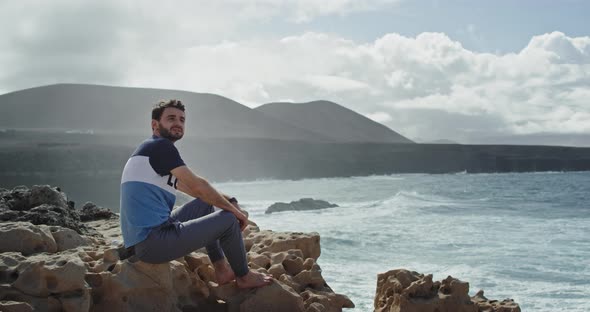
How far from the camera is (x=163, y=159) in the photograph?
13.0ft

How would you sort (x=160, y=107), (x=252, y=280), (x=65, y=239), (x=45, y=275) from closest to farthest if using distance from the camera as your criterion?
(x=45, y=275), (x=160, y=107), (x=252, y=280), (x=65, y=239)

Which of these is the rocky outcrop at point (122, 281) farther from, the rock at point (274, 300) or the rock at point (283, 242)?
the rock at point (283, 242)

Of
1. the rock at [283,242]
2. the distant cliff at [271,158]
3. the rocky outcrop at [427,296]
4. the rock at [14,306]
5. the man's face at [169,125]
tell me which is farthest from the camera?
the distant cliff at [271,158]

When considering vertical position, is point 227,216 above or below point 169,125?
below

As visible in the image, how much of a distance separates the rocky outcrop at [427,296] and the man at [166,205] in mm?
1829

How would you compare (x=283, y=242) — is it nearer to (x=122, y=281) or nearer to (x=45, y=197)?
(x=122, y=281)

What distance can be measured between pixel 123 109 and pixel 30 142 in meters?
34.8

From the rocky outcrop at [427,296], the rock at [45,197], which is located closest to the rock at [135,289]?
the rocky outcrop at [427,296]

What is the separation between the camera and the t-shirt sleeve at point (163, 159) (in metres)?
3.95

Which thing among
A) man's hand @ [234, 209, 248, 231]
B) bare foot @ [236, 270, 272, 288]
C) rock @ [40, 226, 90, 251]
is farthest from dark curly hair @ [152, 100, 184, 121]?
rock @ [40, 226, 90, 251]

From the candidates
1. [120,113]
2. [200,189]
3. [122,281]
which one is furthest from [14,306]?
[120,113]

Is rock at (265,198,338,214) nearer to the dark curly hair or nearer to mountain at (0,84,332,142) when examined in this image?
the dark curly hair

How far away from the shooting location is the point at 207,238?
4.17 m

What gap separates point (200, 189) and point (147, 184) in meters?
0.34
